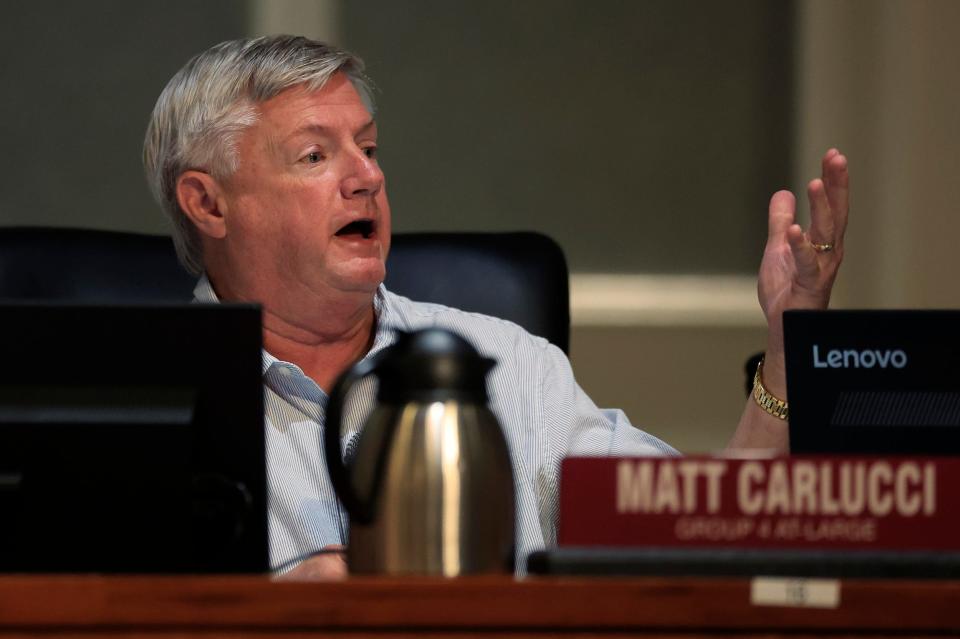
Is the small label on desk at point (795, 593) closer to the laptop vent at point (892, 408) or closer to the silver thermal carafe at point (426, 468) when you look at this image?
the silver thermal carafe at point (426, 468)

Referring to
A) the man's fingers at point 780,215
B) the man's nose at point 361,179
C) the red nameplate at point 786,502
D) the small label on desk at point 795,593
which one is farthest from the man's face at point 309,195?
the small label on desk at point 795,593

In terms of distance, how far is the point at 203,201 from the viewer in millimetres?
1928

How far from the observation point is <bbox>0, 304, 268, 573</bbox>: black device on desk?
98cm

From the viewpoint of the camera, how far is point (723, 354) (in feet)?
9.62

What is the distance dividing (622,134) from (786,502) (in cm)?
214

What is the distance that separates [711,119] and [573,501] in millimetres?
2203

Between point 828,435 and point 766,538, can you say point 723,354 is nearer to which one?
point 828,435

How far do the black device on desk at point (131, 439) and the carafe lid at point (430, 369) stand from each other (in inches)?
4.1

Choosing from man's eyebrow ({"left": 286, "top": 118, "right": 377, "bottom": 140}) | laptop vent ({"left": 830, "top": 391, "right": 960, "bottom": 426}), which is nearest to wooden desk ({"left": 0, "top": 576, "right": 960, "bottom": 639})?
laptop vent ({"left": 830, "top": 391, "right": 960, "bottom": 426})

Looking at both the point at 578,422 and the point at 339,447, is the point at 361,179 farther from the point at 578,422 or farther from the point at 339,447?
the point at 339,447

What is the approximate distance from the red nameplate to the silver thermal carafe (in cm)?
10

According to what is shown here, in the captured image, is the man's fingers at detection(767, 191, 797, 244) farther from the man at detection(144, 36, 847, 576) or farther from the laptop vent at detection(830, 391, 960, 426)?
the laptop vent at detection(830, 391, 960, 426)

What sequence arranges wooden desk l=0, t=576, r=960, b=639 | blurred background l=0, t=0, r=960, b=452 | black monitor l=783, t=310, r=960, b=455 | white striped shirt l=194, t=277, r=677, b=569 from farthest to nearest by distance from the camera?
blurred background l=0, t=0, r=960, b=452 < white striped shirt l=194, t=277, r=677, b=569 < black monitor l=783, t=310, r=960, b=455 < wooden desk l=0, t=576, r=960, b=639

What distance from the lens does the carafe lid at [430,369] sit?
3.23 ft
